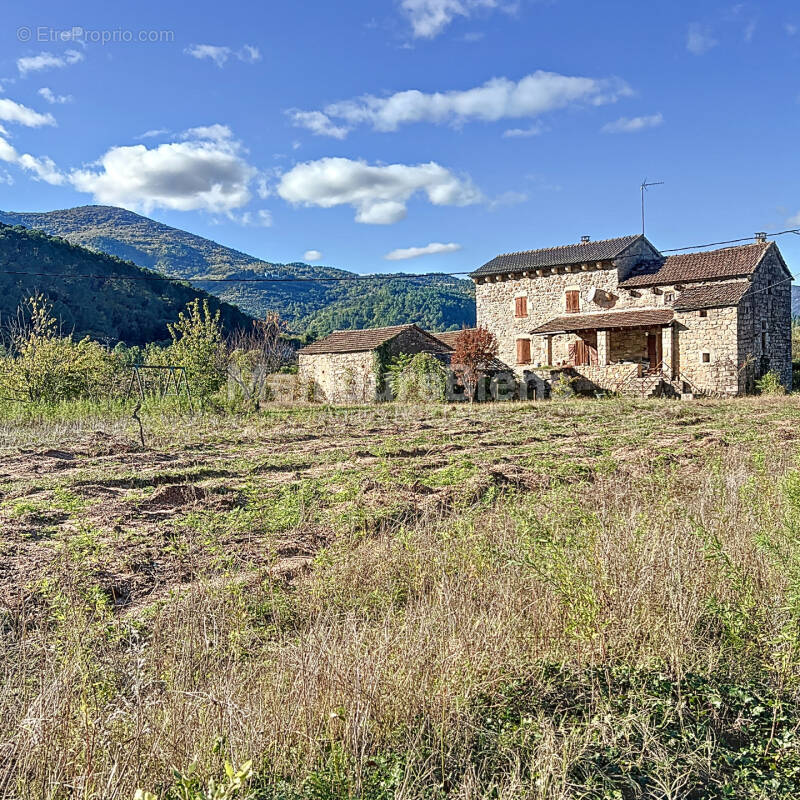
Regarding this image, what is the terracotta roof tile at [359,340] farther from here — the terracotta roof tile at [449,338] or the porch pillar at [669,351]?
the porch pillar at [669,351]

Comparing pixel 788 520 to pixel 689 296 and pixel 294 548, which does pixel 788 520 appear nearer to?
pixel 294 548

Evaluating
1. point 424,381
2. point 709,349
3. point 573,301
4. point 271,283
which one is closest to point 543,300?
point 573,301

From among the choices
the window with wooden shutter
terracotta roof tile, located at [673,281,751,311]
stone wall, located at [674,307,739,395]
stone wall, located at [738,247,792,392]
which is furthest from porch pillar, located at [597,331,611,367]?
stone wall, located at [738,247,792,392]

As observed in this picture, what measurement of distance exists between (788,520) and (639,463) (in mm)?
4741

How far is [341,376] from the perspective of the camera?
26.6 meters

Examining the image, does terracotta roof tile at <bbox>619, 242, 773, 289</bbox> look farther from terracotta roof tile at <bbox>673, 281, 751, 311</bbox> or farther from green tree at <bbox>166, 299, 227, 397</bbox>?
green tree at <bbox>166, 299, 227, 397</bbox>

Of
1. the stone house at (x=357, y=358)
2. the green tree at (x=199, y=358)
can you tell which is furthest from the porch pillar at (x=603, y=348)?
the green tree at (x=199, y=358)

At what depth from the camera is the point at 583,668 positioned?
9.53ft

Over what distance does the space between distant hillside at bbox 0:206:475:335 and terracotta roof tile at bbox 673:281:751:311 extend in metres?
36.7

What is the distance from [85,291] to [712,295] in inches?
1728

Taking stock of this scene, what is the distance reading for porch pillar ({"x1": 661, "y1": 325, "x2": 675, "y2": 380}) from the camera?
23906 millimetres

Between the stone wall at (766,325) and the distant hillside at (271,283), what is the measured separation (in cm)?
3684

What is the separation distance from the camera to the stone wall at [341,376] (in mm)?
25531

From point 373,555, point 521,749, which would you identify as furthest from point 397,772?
point 373,555
